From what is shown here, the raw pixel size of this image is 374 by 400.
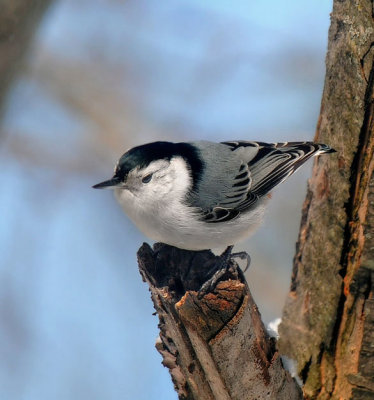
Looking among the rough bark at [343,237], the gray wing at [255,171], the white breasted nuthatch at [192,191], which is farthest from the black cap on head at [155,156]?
the rough bark at [343,237]

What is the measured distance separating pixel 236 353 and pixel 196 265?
1.69ft

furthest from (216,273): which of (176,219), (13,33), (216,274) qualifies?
(13,33)

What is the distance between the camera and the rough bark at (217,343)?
1.72 m

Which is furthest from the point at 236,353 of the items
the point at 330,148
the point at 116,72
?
the point at 116,72

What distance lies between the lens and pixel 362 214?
2.00 m

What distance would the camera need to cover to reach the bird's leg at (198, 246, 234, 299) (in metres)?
1.75

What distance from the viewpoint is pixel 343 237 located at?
2.11 metres

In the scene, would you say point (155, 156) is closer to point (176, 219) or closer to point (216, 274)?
point (176, 219)

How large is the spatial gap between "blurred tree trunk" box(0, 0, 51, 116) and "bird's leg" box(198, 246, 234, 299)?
89cm

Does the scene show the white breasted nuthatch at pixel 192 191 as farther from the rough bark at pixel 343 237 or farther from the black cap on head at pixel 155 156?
the rough bark at pixel 343 237

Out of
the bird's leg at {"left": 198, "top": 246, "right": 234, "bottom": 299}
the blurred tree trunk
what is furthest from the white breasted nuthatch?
the blurred tree trunk

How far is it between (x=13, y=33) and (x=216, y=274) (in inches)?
39.3

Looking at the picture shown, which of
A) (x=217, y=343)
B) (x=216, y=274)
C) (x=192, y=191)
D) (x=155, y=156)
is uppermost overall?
(x=155, y=156)

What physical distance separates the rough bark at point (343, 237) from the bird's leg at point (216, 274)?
0.37 metres
